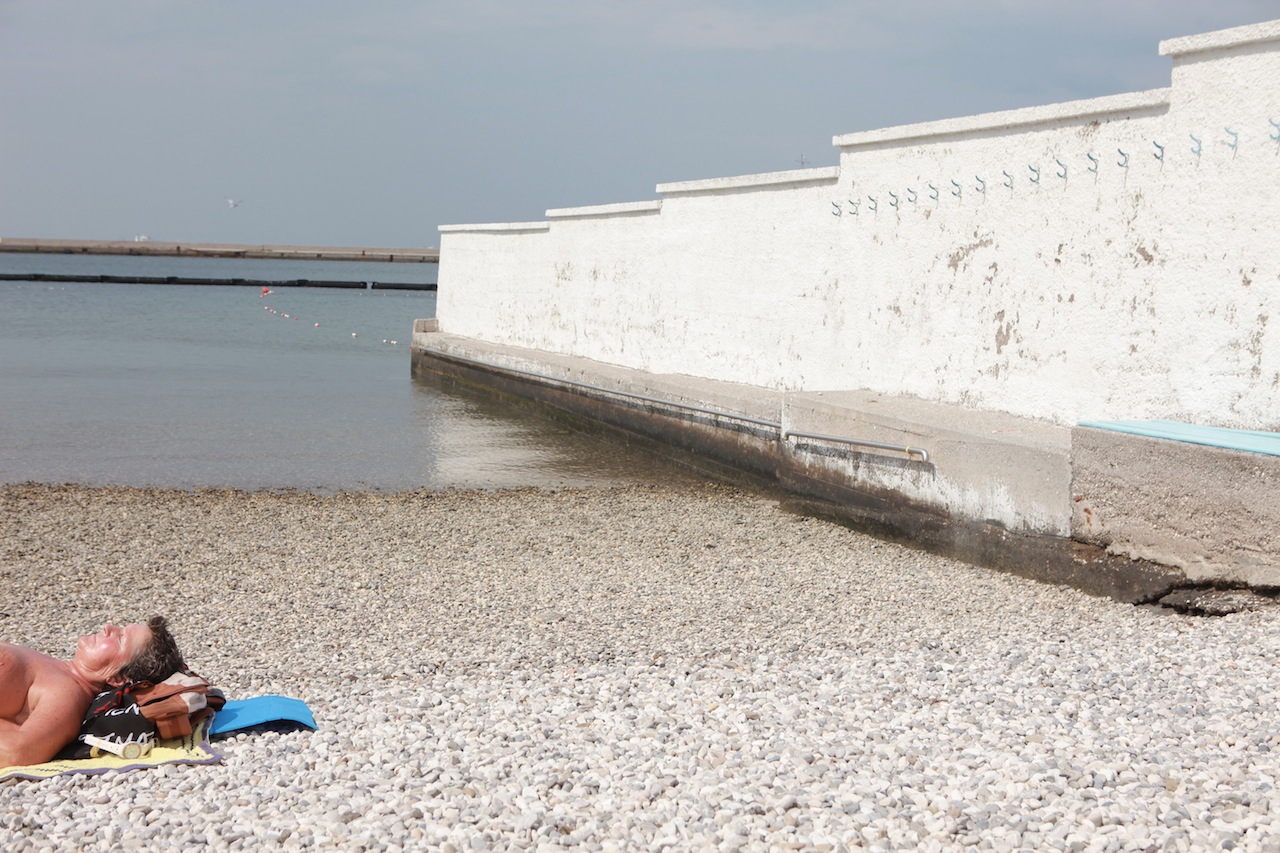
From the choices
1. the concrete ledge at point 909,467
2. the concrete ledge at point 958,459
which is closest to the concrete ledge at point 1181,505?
the concrete ledge at point 909,467

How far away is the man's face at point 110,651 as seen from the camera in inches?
170

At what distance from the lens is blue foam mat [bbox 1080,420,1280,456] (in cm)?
616

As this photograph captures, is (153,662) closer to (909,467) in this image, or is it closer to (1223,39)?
(909,467)

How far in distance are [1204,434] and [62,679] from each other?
5.99 metres

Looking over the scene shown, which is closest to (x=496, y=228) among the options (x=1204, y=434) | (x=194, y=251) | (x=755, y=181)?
(x=755, y=181)

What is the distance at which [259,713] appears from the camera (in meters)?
4.54

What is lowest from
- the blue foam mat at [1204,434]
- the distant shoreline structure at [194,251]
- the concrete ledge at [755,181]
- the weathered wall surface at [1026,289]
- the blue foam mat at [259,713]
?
the blue foam mat at [259,713]

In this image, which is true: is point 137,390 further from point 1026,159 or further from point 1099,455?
point 1099,455

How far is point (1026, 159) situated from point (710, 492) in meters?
4.52

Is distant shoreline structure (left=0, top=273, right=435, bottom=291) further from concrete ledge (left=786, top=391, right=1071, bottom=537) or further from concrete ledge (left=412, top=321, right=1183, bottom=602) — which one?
concrete ledge (left=786, top=391, right=1071, bottom=537)

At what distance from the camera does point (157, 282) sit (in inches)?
2530

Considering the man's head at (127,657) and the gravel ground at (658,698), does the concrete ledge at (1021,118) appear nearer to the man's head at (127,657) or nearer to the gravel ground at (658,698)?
the gravel ground at (658,698)

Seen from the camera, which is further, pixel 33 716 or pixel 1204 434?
pixel 1204 434

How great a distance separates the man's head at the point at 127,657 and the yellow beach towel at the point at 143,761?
0.85ft
